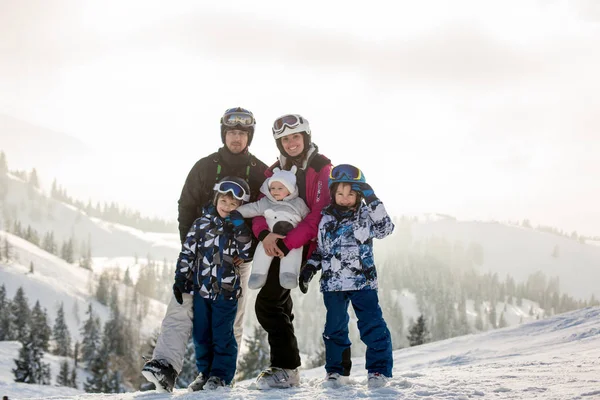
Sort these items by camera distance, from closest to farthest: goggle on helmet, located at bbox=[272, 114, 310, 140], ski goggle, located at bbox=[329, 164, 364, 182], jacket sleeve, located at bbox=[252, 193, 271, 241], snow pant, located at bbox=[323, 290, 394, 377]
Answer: snow pant, located at bbox=[323, 290, 394, 377] → ski goggle, located at bbox=[329, 164, 364, 182] → jacket sleeve, located at bbox=[252, 193, 271, 241] → goggle on helmet, located at bbox=[272, 114, 310, 140]

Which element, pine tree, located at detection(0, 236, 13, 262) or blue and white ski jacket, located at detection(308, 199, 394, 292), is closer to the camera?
blue and white ski jacket, located at detection(308, 199, 394, 292)

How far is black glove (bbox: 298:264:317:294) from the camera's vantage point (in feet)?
20.4

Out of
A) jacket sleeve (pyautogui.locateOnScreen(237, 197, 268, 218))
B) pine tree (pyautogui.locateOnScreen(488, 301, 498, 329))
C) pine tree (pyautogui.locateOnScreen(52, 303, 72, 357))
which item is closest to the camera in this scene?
jacket sleeve (pyautogui.locateOnScreen(237, 197, 268, 218))

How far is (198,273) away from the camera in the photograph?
628 cm

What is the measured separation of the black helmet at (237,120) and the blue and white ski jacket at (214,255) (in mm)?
1365

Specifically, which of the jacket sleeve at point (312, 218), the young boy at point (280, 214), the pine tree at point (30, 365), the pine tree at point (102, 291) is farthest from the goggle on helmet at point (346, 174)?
the pine tree at point (102, 291)

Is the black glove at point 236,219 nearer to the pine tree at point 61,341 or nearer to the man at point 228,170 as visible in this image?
the man at point 228,170

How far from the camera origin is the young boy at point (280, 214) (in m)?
6.12

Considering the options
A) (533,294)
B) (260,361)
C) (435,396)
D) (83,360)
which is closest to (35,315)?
(83,360)

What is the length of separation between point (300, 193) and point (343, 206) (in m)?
0.73

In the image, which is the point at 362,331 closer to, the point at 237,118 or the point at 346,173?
the point at 346,173

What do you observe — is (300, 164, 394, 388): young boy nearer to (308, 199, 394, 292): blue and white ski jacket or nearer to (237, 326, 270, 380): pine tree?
(308, 199, 394, 292): blue and white ski jacket

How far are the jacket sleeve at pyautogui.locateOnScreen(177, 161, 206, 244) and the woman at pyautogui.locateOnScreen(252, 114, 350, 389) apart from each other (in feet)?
3.38

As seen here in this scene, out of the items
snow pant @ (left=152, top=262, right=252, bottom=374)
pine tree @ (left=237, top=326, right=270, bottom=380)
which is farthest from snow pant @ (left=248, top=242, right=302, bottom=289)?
pine tree @ (left=237, top=326, right=270, bottom=380)
